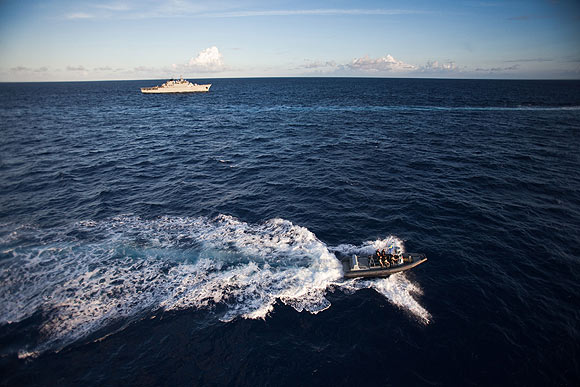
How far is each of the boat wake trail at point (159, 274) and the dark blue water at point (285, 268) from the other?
0.16m

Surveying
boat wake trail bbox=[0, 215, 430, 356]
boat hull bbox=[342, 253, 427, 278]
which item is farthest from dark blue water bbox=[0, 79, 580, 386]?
boat hull bbox=[342, 253, 427, 278]

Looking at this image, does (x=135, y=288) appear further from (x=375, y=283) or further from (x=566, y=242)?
(x=566, y=242)

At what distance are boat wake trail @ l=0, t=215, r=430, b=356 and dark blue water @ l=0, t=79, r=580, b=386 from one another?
0.16 meters

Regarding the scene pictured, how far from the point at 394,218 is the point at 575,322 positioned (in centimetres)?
1798

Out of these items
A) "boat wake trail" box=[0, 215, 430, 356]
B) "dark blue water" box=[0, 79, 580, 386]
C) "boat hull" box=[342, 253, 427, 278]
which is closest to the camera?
"dark blue water" box=[0, 79, 580, 386]

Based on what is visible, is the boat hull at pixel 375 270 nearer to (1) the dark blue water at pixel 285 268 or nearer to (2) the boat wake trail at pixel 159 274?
(2) the boat wake trail at pixel 159 274

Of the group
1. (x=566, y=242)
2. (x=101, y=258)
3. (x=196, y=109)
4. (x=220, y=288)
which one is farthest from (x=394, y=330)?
(x=196, y=109)

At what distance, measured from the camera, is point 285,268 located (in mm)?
27391

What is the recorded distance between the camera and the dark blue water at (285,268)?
18.8 m

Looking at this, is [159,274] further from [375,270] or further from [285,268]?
[375,270]

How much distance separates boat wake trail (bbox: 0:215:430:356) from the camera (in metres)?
22.3

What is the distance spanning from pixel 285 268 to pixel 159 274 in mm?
12251

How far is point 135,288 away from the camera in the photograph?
24688 millimetres

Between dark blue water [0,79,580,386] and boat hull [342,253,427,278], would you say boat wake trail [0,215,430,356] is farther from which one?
boat hull [342,253,427,278]
